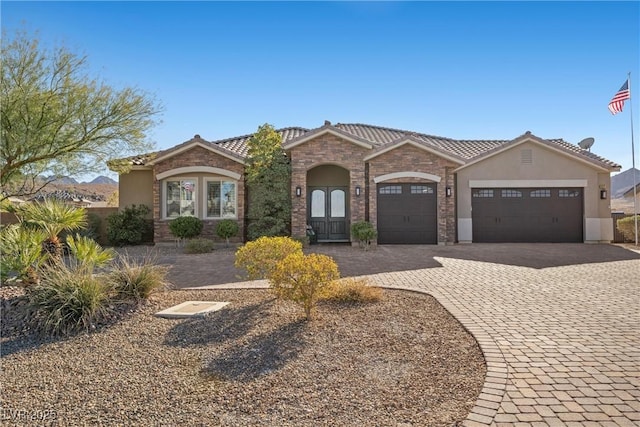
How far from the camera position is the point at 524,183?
1808cm

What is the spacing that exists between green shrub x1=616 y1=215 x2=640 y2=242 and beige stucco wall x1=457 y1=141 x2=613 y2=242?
1.34 feet

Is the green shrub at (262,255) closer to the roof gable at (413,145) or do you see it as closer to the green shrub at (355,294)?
the green shrub at (355,294)

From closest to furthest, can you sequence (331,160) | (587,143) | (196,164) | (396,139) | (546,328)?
(546,328) < (331,160) < (196,164) < (396,139) < (587,143)

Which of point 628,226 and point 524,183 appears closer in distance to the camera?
point 628,226

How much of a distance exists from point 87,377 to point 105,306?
7.48ft

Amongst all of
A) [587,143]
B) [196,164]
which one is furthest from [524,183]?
[196,164]

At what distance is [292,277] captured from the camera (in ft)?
19.3

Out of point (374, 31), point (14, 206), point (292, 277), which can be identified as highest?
point (374, 31)

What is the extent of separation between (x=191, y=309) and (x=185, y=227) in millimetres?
10429

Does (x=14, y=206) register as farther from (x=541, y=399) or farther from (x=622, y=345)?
Answer: (x=622, y=345)

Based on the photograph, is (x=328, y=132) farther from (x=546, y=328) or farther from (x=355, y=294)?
(x=546, y=328)

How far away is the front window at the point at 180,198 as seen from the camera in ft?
57.6

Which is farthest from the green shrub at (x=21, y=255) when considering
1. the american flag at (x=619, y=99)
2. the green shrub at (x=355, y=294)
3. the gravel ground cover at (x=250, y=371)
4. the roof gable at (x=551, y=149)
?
the american flag at (x=619, y=99)

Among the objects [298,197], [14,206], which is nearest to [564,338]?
[14,206]
